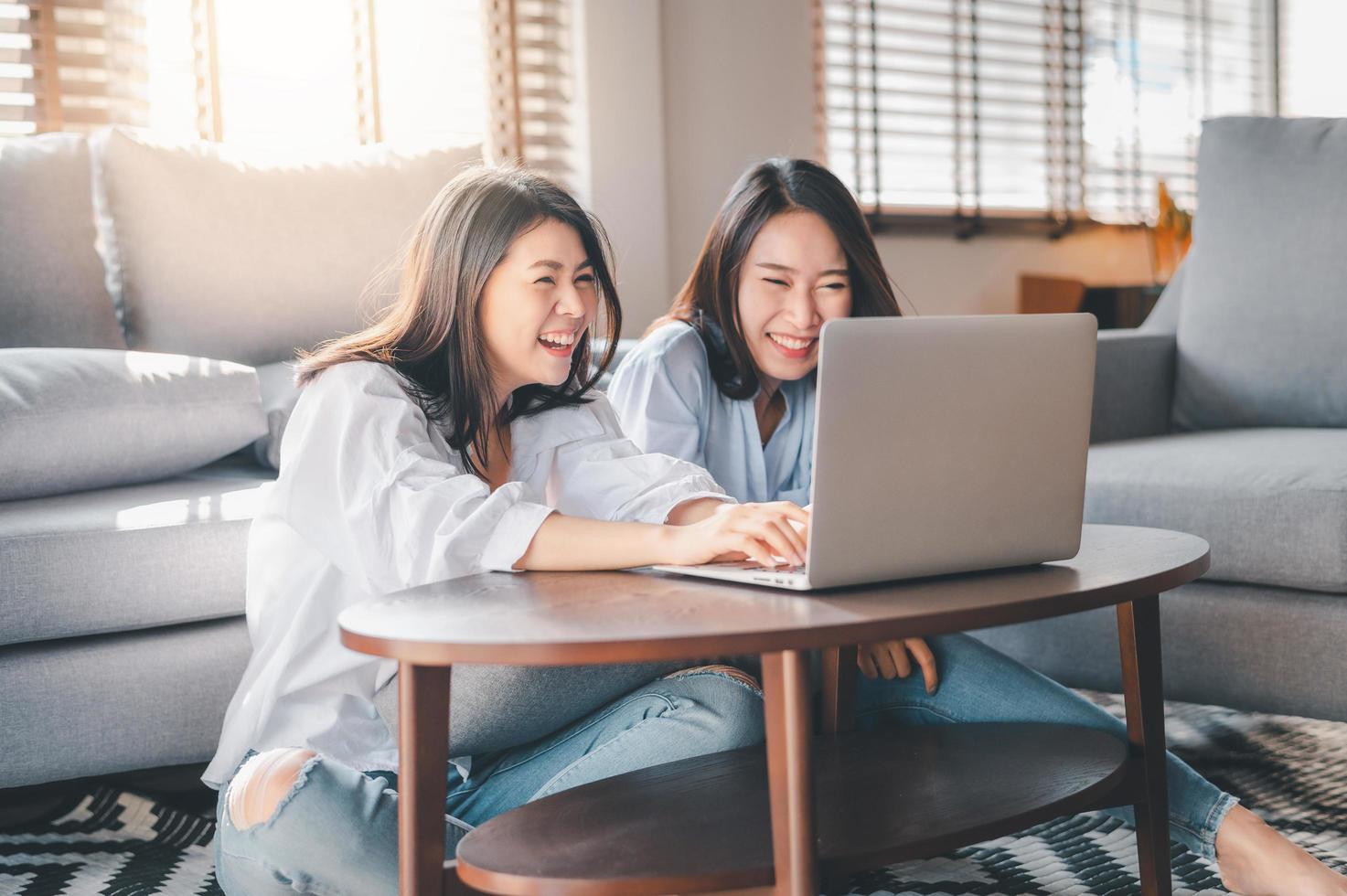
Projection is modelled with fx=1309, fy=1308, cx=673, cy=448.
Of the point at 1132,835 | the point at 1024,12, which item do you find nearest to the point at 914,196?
the point at 1024,12

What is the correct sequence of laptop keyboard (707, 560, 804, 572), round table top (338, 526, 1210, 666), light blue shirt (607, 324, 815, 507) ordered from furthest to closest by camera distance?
1. light blue shirt (607, 324, 815, 507)
2. laptop keyboard (707, 560, 804, 572)
3. round table top (338, 526, 1210, 666)

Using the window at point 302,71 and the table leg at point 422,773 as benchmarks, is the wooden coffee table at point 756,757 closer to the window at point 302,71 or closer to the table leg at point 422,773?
the table leg at point 422,773

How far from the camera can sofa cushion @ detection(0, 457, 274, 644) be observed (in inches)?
55.0

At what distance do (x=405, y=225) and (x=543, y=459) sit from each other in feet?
3.30

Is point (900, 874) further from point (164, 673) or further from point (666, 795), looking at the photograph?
point (164, 673)

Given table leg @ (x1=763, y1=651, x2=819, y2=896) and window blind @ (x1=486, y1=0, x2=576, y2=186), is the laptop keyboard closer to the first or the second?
table leg @ (x1=763, y1=651, x2=819, y2=896)

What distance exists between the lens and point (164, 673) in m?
1.47

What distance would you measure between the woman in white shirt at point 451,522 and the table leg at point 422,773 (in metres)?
0.11

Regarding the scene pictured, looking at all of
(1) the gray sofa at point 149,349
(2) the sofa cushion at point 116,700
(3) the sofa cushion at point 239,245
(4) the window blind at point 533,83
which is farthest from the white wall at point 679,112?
(2) the sofa cushion at point 116,700

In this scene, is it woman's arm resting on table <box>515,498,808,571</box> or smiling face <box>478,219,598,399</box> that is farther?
smiling face <box>478,219,598,399</box>

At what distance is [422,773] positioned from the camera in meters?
0.82

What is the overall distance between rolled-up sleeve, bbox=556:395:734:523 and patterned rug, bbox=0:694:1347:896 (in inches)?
17.2

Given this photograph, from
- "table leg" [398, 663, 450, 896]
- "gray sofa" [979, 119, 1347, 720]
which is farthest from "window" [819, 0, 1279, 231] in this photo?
"table leg" [398, 663, 450, 896]

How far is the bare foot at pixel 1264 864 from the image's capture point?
3.53 feet
